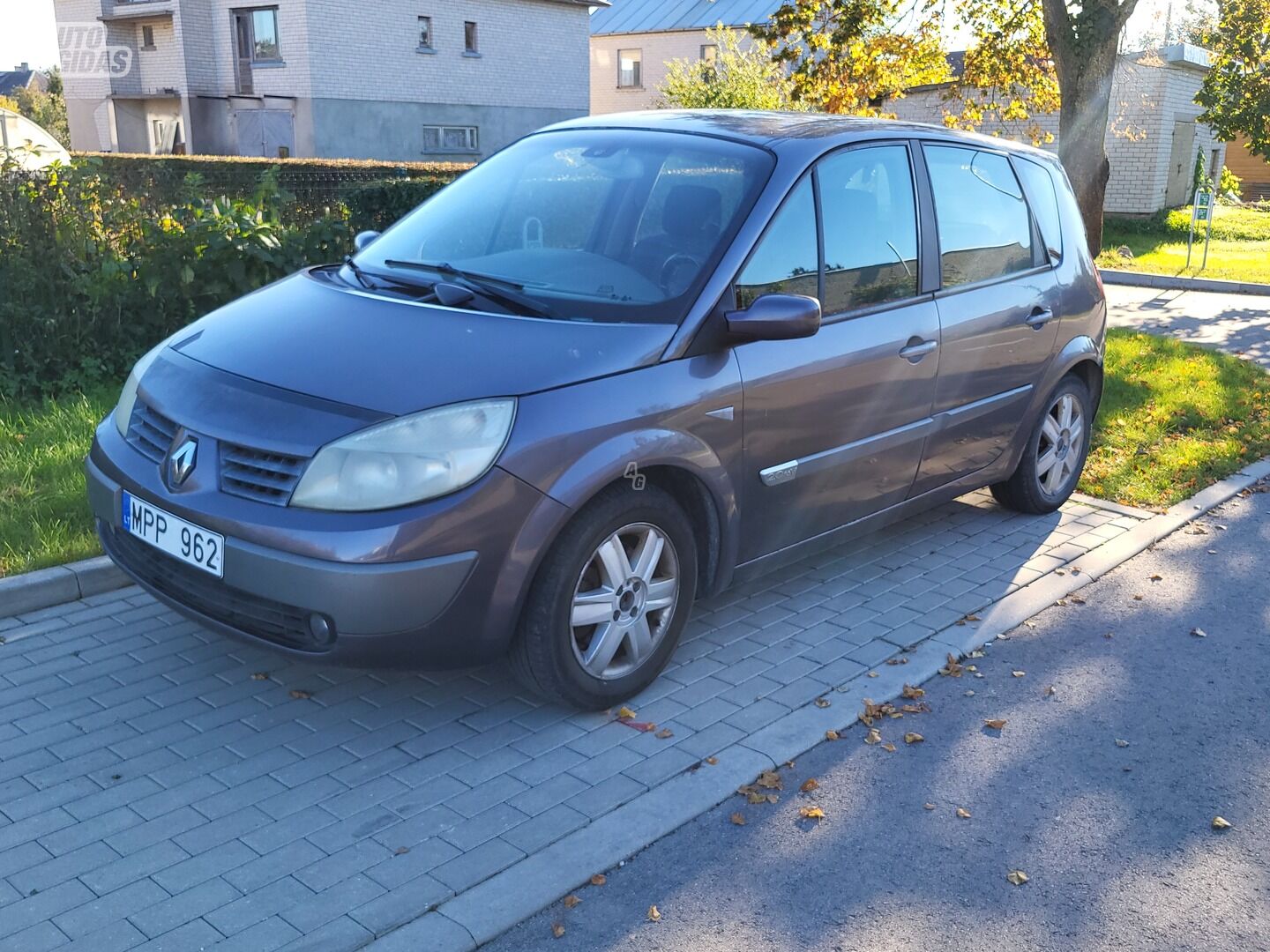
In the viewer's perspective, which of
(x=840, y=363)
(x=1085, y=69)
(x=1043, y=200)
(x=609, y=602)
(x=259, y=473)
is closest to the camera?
(x=259, y=473)

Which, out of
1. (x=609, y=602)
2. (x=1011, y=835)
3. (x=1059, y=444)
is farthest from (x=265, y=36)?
(x=1011, y=835)

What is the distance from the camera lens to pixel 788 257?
440 cm

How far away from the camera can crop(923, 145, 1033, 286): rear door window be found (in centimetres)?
518

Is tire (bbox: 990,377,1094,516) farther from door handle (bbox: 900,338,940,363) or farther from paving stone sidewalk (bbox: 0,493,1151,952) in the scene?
door handle (bbox: 900,338,940,363)

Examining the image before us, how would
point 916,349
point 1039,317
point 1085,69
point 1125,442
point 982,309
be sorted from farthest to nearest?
1. point 1085,69
2. point 1125,442
3. point 1039,317
4. point 982,309
5. point 916,349

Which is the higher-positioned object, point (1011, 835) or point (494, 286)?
point (494, 286)

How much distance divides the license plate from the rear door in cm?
295

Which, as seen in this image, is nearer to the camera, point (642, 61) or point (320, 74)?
point (320, 74)

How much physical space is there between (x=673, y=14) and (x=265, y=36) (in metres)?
17.3

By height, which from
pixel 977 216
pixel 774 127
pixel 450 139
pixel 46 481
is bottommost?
pixel 46 481

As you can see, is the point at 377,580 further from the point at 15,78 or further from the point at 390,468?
the point at 15,78

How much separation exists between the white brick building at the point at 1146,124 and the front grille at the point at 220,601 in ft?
81.3

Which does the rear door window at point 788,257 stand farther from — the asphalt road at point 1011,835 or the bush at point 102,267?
the bush at point 102,267

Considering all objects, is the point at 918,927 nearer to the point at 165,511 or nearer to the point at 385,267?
the point at 165,511
